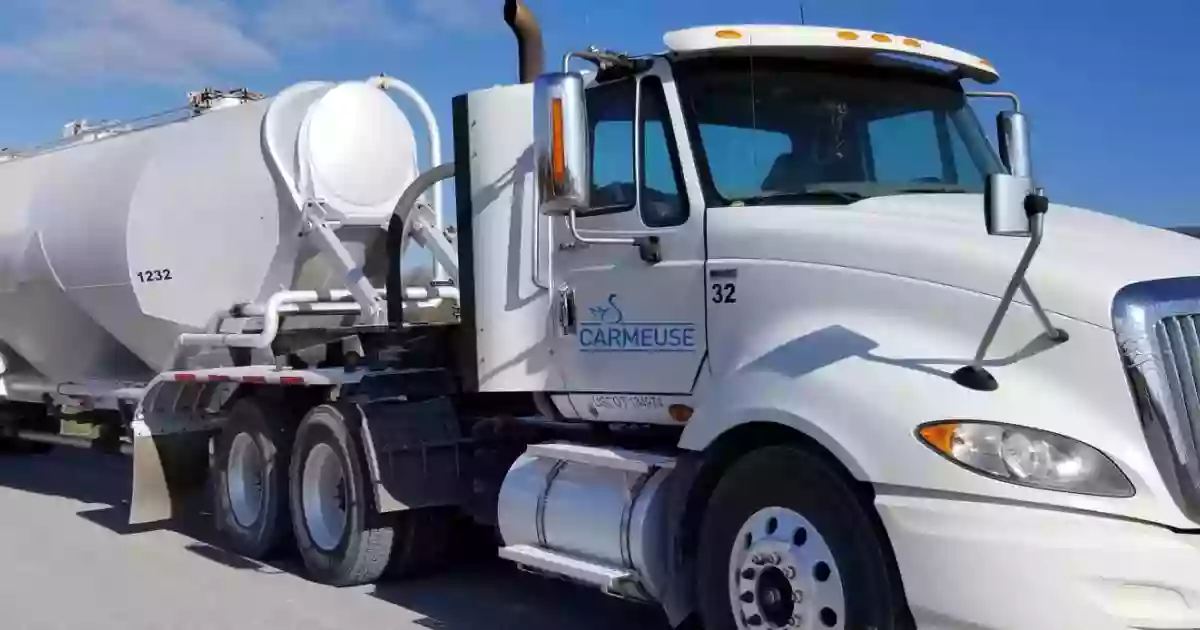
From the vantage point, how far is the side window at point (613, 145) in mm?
5844

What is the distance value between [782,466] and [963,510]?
83 cm

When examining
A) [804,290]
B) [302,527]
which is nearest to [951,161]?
[804,290]

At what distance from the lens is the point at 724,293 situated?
538 cm

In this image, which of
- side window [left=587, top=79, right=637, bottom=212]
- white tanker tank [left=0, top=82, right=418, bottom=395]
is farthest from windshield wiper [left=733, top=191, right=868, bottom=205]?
white tanker tank [left=0, top=82, right=418, bottom=395]

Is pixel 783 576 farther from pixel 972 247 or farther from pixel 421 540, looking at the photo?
pixel 421 540

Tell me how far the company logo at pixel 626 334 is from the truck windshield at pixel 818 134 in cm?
61

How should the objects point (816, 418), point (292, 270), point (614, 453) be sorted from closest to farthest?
point (816, 418), point (614, 453), point (292, 270)

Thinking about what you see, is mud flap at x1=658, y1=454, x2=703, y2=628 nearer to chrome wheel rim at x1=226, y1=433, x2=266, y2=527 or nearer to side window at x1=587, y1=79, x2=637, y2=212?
side window at x1=587, y1=79, x2=637, y2=212

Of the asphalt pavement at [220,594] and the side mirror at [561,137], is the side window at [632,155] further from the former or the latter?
the asphalt pavement at [220,594]

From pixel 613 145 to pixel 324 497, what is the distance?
340cm

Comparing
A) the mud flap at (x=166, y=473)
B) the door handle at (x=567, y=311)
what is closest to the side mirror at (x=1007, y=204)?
the door handle at (x=567, y=311)

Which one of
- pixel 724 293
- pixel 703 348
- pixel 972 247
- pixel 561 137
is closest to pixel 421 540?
pixel 703 348

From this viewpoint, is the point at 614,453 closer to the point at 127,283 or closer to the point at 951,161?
the point at 951,161

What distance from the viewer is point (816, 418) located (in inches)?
181
